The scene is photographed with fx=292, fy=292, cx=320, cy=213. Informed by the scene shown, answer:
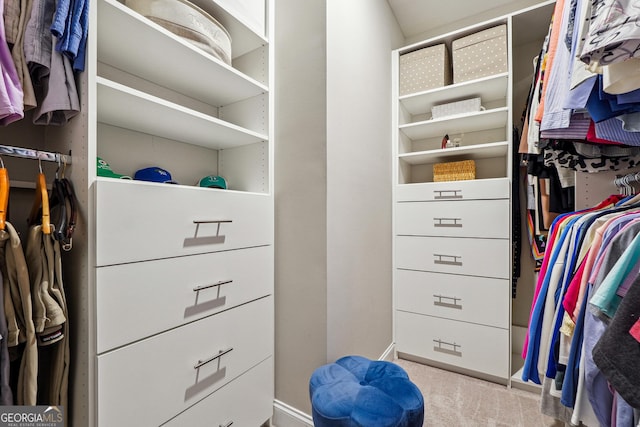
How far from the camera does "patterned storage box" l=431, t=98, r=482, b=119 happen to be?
1960 mm

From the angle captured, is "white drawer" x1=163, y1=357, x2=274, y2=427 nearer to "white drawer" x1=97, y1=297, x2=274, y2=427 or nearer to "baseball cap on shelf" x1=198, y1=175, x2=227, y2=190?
"white drawer" x1=97, y1=297, x2=274, y2=427

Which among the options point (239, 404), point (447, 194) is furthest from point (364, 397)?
point (447, 194)

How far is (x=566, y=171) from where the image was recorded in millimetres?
1419

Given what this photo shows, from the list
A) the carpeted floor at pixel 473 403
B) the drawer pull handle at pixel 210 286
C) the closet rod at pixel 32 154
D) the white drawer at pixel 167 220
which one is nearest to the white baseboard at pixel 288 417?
the carpeted floor at pixel 473 403

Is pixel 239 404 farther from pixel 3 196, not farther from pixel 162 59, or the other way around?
pixel 162 59

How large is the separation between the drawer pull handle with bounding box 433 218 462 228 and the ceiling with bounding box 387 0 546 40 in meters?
1.53

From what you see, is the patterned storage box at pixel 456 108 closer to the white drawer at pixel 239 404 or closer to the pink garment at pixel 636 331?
the pink garment at pixel 636 331

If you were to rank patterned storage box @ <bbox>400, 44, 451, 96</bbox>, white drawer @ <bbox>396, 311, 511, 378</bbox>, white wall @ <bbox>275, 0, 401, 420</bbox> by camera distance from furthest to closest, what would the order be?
patterned storage box @ <bbox>400, 44, 451, 96</bbox> < white drawer @ <bbox>396, 311, 511, 378</bbox> < white wall @ <bbox>275, 0, 401, 420</bbox>

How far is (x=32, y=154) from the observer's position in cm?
77

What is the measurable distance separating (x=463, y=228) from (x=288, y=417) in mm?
→ 1486

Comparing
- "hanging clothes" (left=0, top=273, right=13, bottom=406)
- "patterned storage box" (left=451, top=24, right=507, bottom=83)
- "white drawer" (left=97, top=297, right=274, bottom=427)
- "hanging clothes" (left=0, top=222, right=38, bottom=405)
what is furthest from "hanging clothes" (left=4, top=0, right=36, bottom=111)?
"patterned storage box" (left=451, top=24, right=507, bottom=83)

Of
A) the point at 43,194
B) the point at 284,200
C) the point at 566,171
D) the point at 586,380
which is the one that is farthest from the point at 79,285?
the point at 566,171

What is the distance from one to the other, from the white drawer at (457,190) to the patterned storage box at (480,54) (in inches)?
27.3
